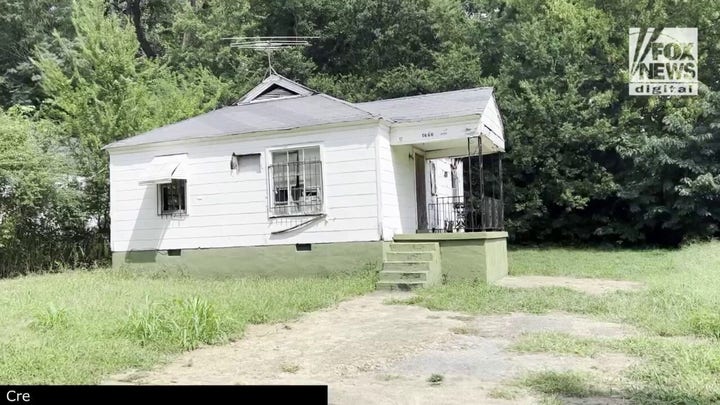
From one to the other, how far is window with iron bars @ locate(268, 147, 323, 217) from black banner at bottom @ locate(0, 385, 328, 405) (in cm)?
757

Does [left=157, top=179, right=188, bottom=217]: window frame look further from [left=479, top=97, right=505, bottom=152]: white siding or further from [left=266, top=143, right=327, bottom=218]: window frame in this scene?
[left=479, top=97, right=505, bottom=152]: white siding

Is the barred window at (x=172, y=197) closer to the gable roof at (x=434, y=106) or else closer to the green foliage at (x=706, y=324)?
the gable roof at (x=434, y=106)

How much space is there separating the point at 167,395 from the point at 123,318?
3.63 meters

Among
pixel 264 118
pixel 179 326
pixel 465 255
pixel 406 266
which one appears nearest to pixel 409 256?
pixel 406 266

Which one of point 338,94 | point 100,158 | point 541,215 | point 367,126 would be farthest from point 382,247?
point 338,94

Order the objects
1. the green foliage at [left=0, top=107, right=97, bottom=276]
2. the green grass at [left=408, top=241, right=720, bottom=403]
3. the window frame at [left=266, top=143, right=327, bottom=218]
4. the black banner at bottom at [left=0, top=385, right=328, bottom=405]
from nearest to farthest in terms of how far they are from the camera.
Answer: the black banner at bottom at [left=0, top=385, right=328, bottom=405] → the green grass at [left=408, top=241, right=720, bottom=403] → the window frame at [left=266, top=143, right=327, bottom=218] → the green foliage at [left=0, top=107, right=97, bottom=276]

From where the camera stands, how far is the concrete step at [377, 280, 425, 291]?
967cm

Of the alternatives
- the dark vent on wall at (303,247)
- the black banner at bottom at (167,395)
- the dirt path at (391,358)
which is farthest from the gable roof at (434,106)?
the black banner at bottom at (167,395)

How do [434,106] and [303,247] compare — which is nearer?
[303,247]

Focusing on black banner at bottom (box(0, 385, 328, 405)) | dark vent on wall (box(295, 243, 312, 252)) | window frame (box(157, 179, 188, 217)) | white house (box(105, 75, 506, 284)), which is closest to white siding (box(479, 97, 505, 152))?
white house (box(105, 75, 506, 284))

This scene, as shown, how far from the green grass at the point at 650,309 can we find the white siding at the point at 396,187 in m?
1.99

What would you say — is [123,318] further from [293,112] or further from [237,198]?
[293,112]

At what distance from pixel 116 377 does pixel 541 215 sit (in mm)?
17816

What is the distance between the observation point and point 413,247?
1069cm
